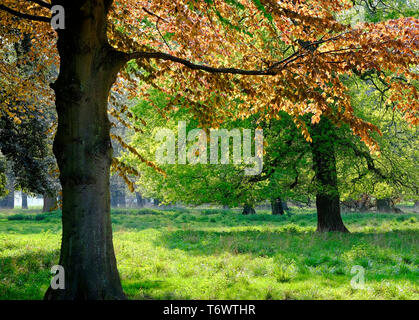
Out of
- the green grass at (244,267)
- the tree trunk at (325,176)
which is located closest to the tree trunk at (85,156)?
the green grass at (244,267)

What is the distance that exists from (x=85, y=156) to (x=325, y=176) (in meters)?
12.4

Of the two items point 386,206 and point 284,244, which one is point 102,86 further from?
point 386,206

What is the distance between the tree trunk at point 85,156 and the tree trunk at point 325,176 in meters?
11.1

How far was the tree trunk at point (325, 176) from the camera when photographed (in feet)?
52.1

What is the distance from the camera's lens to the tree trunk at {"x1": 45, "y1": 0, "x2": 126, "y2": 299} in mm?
5781

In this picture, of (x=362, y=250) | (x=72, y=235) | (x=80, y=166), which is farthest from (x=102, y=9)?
(x=362, y=250)

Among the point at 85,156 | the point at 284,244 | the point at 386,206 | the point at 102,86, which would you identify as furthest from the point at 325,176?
the point at 386,206

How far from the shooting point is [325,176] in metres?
16.3

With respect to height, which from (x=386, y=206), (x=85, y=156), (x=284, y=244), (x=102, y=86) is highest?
(x=102, y=86)

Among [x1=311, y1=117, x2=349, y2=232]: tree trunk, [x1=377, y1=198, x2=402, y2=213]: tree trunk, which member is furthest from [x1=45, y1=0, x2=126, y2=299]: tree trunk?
[x1=377, y1=198, x2=402, y2=213]: tree trunk

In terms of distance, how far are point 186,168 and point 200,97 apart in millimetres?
8435

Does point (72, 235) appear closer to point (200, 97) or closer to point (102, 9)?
point (102, 9)

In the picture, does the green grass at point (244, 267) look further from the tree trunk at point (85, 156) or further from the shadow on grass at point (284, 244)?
the tree trunk at point (85, 156)

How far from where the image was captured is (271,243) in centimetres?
1354
